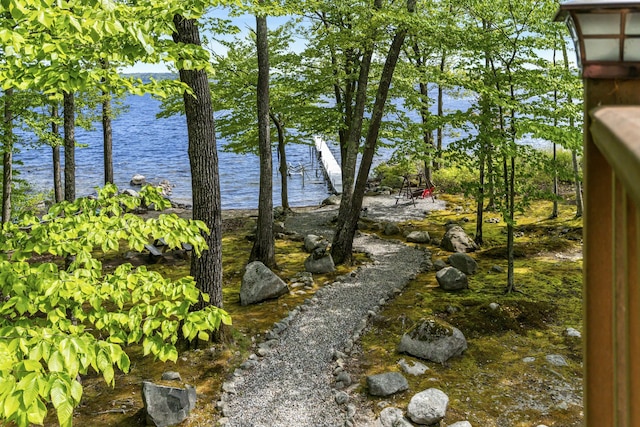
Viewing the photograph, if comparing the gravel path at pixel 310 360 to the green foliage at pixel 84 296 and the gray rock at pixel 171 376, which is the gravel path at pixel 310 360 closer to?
the gray rock at pixel 171 376

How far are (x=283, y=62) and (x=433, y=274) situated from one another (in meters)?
8.05

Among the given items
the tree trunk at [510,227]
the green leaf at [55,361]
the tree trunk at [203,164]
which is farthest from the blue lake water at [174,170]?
the green leaf at [55,361]

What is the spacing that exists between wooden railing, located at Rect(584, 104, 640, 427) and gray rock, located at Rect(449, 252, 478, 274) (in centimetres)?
923

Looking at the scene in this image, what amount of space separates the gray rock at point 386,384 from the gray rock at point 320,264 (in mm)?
4502

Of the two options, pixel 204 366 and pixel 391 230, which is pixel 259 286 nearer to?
pixel 204 366

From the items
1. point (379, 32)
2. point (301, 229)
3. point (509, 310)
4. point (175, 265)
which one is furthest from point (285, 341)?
point (301, 229)

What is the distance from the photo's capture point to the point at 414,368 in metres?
6.38

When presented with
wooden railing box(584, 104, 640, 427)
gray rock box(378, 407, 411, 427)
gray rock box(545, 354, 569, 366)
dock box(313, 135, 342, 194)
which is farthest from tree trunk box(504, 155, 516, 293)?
dock box(313, 135, 342, 194)

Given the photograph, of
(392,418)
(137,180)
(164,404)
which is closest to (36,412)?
(164,404)

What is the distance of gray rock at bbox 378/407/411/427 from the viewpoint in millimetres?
5133

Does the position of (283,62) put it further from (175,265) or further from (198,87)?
(198,87)

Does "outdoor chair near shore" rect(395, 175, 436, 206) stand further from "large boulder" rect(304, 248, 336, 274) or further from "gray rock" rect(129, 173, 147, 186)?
"gray rock" rect(129, 173, 147, 186)

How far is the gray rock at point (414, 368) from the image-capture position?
631 centimetres

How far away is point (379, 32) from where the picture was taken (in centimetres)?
1024
